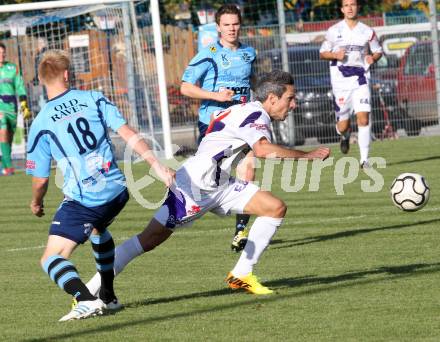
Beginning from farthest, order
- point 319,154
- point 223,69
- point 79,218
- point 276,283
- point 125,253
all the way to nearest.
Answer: point 223,69
point 276,283
point 125,253
point 319,154
point 79,218

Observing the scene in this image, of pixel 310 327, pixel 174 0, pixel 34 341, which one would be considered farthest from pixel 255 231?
pixel 174 0

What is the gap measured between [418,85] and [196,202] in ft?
51.3

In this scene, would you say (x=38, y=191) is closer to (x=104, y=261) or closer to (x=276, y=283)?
(x=104, y=261)

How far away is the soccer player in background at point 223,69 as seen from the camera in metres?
11.4

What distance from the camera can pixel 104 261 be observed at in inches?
311

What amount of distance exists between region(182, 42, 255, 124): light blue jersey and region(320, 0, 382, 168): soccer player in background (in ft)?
17.5

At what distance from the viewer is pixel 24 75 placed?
76.1 ft

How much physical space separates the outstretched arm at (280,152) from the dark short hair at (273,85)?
16.3 inches

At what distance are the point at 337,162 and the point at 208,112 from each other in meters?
7.52

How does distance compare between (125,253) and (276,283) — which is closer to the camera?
(125,253)

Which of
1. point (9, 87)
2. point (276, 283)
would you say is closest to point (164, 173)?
point (276, 283)

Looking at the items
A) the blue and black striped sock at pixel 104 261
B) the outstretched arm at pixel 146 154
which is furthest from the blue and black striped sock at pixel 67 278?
the outstretched arm at pixel 146 154

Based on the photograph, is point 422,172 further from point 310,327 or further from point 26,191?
point 310,327

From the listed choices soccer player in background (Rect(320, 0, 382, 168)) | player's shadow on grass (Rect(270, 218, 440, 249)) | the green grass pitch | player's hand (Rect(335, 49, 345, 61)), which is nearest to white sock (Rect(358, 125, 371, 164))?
soccer player in background (Rect(320, 0, 382, 168))
